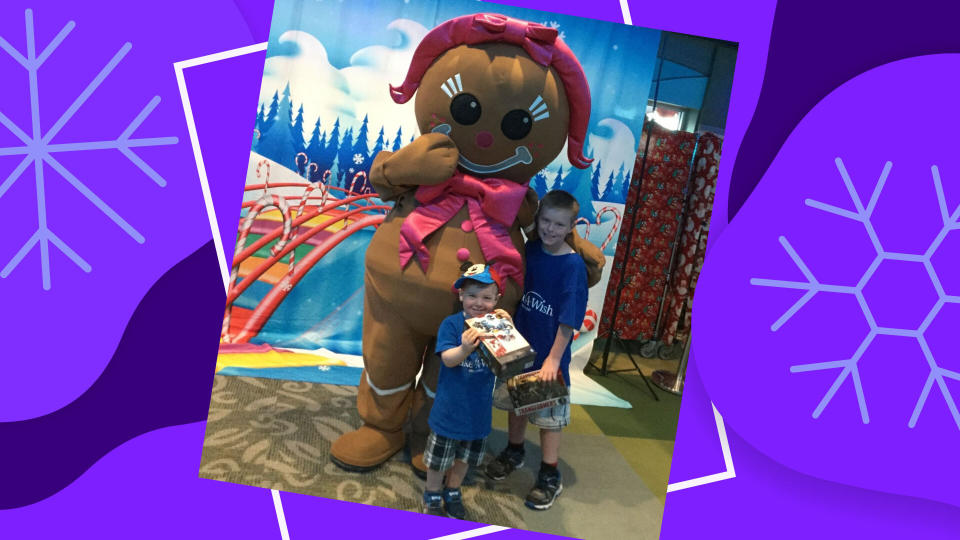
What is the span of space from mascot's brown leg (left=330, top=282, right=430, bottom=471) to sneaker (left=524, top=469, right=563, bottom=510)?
0.47 meters

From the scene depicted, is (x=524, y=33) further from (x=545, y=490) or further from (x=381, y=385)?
(x=545, y=490)

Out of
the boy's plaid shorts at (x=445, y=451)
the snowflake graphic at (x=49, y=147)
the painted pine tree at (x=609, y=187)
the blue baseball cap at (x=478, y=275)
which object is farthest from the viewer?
the painted pine tree at (x=609, y=187)

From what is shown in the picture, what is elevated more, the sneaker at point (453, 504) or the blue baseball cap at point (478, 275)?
the blue baseball cap at point (478, 275)

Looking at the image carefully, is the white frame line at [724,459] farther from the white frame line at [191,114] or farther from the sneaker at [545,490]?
the white frame line at [191,114]

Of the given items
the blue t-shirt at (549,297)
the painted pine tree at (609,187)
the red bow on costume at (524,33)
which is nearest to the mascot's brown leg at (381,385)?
the blue t-shirt at (549,297)

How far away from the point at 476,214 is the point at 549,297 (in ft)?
1.18

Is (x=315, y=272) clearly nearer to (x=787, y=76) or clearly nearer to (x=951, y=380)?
(x=787, y=76)

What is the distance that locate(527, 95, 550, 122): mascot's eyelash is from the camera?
5.16 ft

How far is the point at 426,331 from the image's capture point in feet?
5.64

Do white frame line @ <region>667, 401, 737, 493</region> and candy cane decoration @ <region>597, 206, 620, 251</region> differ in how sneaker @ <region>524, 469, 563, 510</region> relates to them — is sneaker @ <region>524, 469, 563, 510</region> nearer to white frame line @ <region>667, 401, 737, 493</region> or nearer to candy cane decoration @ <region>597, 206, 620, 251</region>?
white frame line @ <region>667, 401, 737, 493</region>

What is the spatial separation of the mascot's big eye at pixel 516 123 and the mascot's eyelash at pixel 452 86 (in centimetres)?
15

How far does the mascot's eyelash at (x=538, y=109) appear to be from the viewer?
157 centimetres

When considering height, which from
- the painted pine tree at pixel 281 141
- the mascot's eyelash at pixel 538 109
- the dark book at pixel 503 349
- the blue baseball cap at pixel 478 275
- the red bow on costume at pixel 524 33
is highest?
the red bow on costume at pixel 524 33

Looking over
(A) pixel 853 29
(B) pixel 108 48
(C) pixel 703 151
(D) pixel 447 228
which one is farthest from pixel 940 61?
(B) pixel 108 48
